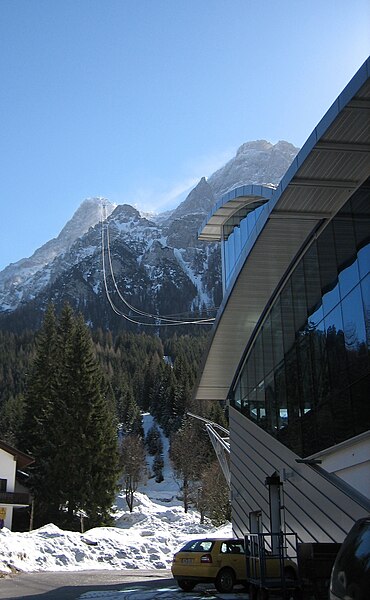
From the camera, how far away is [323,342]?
49.6ft

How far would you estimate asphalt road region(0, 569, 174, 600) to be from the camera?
583 inches

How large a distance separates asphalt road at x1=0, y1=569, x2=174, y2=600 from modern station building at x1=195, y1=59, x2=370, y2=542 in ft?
13.2

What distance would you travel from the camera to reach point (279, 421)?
19141mm

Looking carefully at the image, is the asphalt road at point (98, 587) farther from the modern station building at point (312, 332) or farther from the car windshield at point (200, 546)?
the modern station building at point (312, 332)

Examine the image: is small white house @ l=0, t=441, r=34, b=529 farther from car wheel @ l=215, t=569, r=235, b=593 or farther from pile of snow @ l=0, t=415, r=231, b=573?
car wheel @ l=215, t=569, r=235, b=593

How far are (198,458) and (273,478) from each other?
56809 mm

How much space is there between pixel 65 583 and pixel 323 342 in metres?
9.62

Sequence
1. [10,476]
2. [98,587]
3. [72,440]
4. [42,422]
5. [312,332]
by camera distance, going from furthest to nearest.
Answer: [42,422] → [72,440] → [10,476] → [98,587] → [312,332]

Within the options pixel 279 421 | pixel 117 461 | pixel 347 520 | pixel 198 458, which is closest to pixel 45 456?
pixel 117 461

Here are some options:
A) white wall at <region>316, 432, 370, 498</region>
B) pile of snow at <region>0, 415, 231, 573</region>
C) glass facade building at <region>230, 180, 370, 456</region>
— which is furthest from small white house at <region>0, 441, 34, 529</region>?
white wall at <region>316, 432, 370, 498</region>

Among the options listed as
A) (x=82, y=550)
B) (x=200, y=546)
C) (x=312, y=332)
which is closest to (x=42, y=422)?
(x=82, y=550)

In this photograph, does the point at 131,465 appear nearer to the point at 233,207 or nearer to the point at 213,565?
the point at 233,207

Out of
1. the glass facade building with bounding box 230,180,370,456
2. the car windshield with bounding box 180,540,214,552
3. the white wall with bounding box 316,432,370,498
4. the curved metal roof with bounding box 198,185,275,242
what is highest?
the curved metal roof with bounding box 198,185,275,242

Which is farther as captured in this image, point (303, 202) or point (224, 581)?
point (224, 581)
